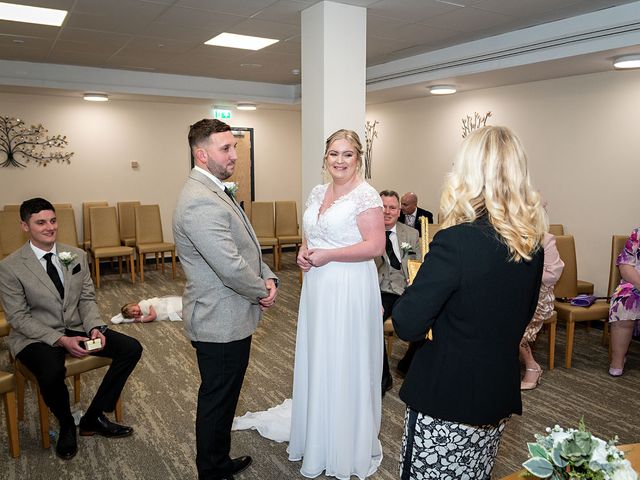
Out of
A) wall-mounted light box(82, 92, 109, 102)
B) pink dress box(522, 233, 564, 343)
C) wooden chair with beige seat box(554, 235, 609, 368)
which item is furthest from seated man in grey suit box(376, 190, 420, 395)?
wall-mounted light box(82, 92, 109, 102)

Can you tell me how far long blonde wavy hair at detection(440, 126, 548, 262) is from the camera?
1481 millimetres

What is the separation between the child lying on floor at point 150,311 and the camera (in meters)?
5.72

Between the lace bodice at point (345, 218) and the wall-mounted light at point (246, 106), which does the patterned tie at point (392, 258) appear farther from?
the wall-mounted light at point (246, 106)

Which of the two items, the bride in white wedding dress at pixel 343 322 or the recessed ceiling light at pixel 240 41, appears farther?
the recessed ceiling light at pixel 240 41

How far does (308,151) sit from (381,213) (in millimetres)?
1999

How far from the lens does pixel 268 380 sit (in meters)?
4.22

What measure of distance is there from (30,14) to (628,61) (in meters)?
5.35

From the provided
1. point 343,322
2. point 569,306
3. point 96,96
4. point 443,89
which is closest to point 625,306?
point 569,306

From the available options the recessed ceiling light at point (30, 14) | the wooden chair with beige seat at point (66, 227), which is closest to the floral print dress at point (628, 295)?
the recessed ceiling light at point (30, 14)

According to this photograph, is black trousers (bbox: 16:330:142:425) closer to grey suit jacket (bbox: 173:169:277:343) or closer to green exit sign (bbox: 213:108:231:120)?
grey suit jacket (bbox: 173:169:277:343)

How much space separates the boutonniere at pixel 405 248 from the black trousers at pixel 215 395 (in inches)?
72.8

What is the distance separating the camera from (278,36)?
18.3 ft

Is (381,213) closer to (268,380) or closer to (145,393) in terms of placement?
(268,380)

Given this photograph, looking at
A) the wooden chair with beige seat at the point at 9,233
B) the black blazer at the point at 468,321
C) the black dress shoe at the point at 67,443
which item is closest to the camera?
the black blazer at the point at 468,321
